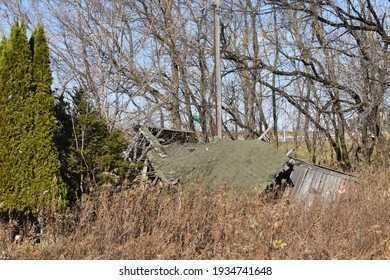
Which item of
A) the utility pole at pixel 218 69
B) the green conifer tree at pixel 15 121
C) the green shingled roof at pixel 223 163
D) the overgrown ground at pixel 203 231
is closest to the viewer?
the overgrown ground at pixel 203 231

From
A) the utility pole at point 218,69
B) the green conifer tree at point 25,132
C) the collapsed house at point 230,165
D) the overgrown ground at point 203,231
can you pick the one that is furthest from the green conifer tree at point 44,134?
the utility pole at point 218,69

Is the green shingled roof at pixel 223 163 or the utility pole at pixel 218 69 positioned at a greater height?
the utility pole at pixel 218 69

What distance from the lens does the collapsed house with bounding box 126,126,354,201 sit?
8.24 m

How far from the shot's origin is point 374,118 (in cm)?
1294

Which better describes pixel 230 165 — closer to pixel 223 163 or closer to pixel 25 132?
pixel 223 163

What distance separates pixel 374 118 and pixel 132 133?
7452 mm

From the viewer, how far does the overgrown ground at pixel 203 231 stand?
4773 millimetres

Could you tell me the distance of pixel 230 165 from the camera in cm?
871

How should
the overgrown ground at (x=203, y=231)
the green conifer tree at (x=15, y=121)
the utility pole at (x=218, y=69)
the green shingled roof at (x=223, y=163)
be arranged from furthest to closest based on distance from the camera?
the utility pole at (x=218, y=69)
the green shingled roof at (x=223, y=163)
the green conifer tree at (x=15, y=121)
the overgrown ground at (x=203, y=231)

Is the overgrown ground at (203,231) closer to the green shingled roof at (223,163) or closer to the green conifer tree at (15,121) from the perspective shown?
the green conifer tree at (15,121)

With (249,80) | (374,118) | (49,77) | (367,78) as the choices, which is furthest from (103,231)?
(249,80)

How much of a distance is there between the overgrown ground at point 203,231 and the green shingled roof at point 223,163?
1843 millimetres

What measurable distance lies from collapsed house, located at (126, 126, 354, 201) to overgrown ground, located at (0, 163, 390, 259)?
1.74 meters

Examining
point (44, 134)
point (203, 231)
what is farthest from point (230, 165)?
point (44, 134)
